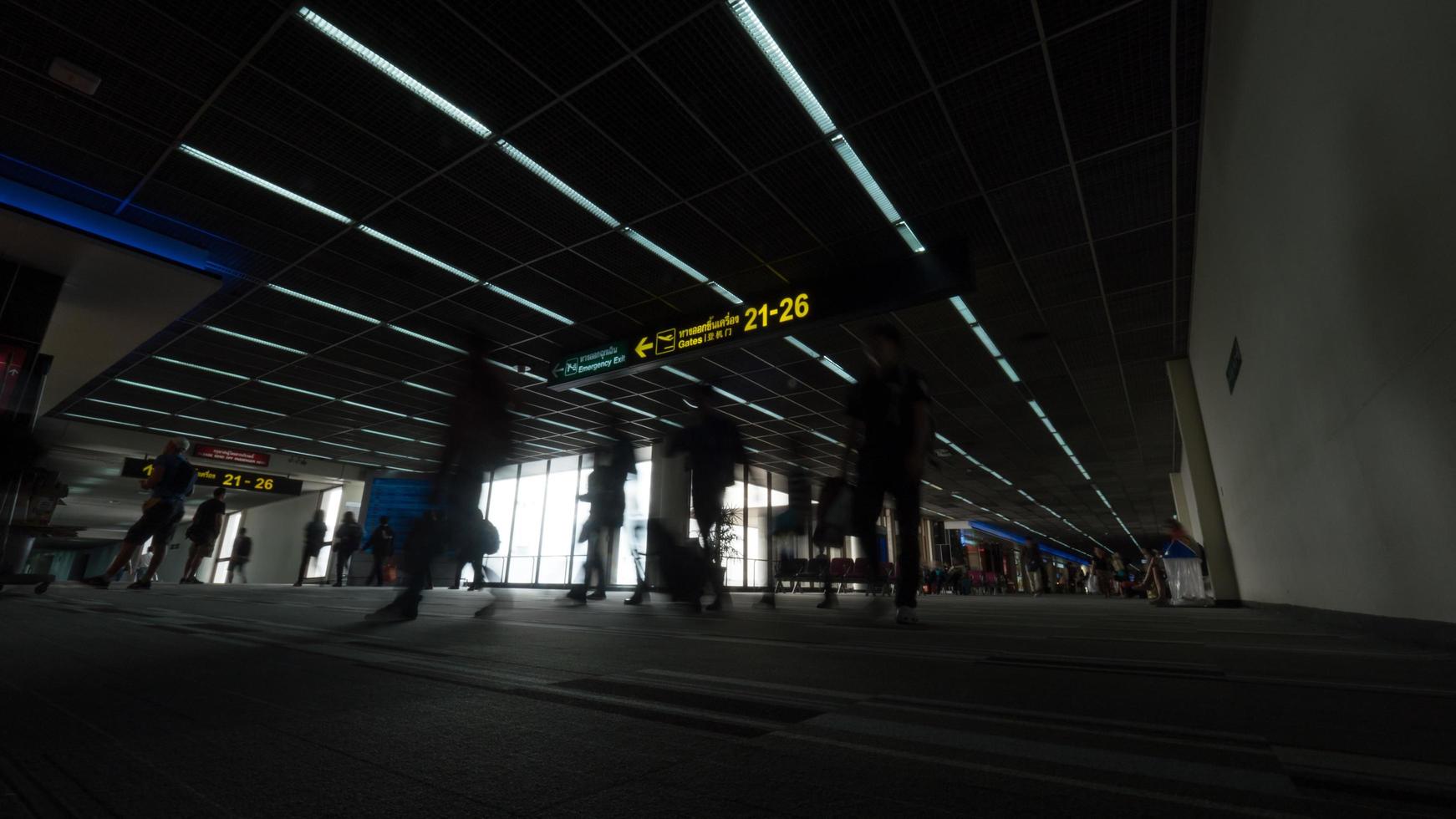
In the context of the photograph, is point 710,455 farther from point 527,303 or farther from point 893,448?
point 527,303

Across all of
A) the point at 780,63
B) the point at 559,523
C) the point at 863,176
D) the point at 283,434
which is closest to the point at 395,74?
the point at 780,63

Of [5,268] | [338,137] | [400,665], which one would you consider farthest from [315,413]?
[400,665]

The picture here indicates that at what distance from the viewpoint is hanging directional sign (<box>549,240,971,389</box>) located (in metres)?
5.61

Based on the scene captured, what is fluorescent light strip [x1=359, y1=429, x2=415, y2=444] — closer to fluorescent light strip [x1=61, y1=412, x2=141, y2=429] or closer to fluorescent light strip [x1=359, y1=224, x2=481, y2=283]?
fluorescent light strip [x1=61, y1=412, x2=141, y2=429]

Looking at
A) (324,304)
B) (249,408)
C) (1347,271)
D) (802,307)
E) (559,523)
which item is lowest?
(559,523)

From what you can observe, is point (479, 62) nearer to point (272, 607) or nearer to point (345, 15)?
point (345, 15)

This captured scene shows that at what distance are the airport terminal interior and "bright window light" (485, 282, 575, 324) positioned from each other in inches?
2.2

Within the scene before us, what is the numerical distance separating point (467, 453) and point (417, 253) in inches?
167

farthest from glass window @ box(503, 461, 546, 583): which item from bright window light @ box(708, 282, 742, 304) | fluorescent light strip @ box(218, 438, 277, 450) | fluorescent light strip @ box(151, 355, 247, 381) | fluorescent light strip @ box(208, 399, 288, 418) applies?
bright window light @ box(708, 282, 742, 304)

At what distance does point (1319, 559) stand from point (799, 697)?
4.38 meters

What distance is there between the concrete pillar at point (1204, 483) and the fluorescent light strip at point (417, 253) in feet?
33.3

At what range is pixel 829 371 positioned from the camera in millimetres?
9781

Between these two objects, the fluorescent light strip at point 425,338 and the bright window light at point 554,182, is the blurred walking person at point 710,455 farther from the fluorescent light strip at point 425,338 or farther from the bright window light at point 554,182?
the fluorescent light strip at point 425,338

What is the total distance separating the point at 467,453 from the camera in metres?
3.35
